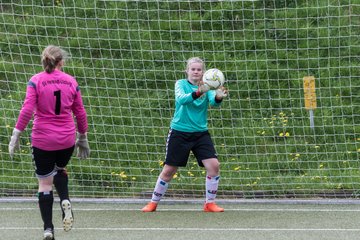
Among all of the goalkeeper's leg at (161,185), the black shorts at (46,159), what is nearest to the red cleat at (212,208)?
the goalkeeper's leg at (161,185)

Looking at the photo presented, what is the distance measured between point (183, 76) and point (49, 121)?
14.3 ft

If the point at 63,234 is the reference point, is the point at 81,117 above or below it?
above

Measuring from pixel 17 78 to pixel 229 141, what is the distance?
116 inches

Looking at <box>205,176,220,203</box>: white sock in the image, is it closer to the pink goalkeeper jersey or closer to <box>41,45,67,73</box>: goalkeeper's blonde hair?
the pink goalkeeper jersey

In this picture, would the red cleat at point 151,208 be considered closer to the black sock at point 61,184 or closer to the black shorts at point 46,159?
the black sock at point 61,184

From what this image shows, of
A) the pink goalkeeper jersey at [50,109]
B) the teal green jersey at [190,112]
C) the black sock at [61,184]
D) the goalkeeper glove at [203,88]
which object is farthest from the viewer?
the teal green jersey at [190,112]

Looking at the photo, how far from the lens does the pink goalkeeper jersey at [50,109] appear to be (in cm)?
646

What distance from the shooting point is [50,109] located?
655 centimetres

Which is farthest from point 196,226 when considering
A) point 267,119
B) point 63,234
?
point 267,119

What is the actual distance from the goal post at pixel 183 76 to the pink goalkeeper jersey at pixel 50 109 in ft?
8.80

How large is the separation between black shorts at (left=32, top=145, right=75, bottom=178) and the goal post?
2.53 meters

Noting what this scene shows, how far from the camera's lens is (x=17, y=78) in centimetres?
1076

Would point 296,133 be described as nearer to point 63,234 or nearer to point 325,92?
point 325,92

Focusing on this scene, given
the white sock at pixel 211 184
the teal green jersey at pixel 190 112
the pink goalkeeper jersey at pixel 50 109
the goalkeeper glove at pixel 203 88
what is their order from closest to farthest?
the pink goalkeeper jersey at pixel 50 109 < the goalkeeper glove at pixel 203 88 < the teal green jersey at pixel 190 112 < the white sock at pixel 211 184
